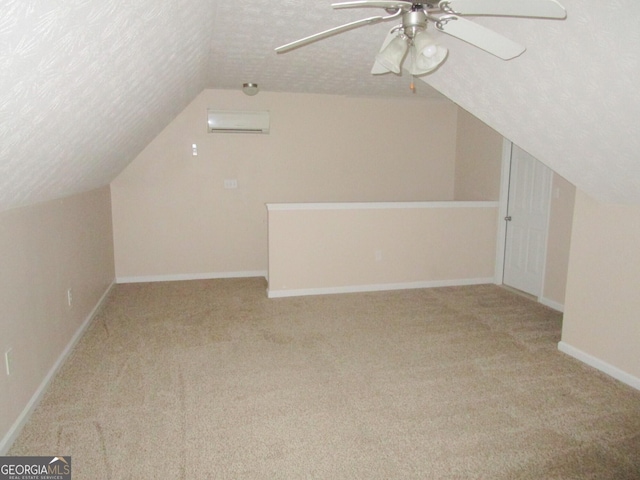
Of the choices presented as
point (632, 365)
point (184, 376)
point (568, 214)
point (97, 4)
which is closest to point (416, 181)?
point (568, 214)

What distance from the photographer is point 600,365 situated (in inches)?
112

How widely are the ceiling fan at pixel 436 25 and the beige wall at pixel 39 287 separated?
1815 mm

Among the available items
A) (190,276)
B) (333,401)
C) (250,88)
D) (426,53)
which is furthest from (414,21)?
(190,276)

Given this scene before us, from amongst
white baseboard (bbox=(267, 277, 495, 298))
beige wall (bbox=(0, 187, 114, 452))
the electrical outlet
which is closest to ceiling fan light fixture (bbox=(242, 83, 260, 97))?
beige wall (bbox=(0, 187, 114, 452))

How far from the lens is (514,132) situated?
268 cm

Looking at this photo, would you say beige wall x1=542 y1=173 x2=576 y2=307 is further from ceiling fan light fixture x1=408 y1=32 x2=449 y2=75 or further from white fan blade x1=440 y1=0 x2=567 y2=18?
white fan blade x1=440 y1=0 x2=567 y2=18

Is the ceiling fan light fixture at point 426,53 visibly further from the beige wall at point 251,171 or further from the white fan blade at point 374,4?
the beige wall at point 251,171

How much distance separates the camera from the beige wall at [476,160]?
16.3ft

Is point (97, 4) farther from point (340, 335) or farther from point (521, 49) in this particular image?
point (340, 335)

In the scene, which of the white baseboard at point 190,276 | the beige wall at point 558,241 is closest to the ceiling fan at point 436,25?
the beige wall at point 558,241

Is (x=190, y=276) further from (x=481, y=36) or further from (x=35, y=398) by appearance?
(x=481, y=36)

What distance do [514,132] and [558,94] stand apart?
0.64 m

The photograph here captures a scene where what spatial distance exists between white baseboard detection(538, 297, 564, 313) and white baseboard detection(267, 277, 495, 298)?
80cm

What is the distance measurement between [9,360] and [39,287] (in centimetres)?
57
